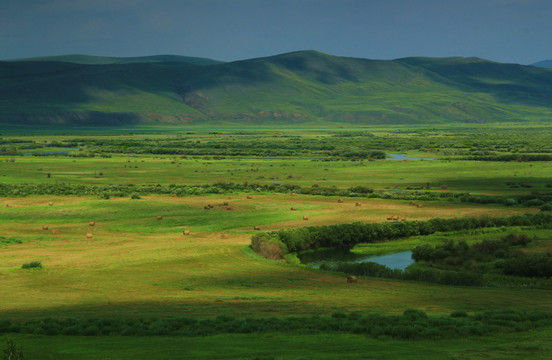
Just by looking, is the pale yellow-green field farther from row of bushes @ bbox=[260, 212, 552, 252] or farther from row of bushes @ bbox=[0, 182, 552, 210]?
row of bushes @ bbox=[0, 182, 552, 210]

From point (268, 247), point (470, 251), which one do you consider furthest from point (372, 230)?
point (268, 247)

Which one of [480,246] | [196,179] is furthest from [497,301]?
[196,179]

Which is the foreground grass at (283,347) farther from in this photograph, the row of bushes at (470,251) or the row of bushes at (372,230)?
the row of bushes at (372,230)

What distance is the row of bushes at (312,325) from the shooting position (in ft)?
98.2

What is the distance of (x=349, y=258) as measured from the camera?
207 feet

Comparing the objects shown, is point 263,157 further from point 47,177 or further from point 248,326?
point 248,326

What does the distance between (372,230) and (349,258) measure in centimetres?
842

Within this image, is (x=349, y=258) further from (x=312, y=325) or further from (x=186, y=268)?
(x=312, y=325)

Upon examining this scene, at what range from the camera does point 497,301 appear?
3953 centimetres

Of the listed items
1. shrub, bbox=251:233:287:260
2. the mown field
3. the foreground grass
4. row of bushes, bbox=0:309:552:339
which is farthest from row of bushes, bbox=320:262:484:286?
the foreground grass

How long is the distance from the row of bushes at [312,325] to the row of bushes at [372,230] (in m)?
30.1

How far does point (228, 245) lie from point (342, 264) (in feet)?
41.6

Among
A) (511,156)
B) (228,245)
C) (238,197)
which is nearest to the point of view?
(228,245)

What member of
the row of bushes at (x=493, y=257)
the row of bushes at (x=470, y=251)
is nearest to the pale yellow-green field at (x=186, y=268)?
the row of bushes at (x=493, y=257)
